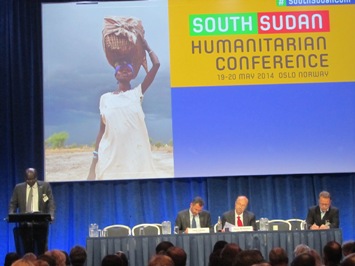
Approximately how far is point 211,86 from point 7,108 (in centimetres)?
295

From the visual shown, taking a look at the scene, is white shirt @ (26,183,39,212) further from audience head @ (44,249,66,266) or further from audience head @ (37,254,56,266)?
audience head @ (37,254,56,266)

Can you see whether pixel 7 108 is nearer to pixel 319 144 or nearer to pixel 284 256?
pixel 319 144

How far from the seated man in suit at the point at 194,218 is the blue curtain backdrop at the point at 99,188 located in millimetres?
1794

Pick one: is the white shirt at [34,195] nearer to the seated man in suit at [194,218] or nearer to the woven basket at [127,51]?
the seated man in suit at [194,218]

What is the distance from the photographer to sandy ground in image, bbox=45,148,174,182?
9.91 meters

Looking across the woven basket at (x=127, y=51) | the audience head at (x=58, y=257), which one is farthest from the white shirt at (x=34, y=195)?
the audience head at (x=58, y=257)

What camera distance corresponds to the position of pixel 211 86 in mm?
9922

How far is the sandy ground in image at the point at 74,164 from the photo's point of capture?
32.5 ft

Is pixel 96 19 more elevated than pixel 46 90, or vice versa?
pixel 96 19

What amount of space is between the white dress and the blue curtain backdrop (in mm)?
617

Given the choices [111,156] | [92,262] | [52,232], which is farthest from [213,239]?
[52,232]

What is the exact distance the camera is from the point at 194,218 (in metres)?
8.57

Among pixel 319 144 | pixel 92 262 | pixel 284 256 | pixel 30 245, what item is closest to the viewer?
pixel 284 256

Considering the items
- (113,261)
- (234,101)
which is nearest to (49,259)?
(113,261)
